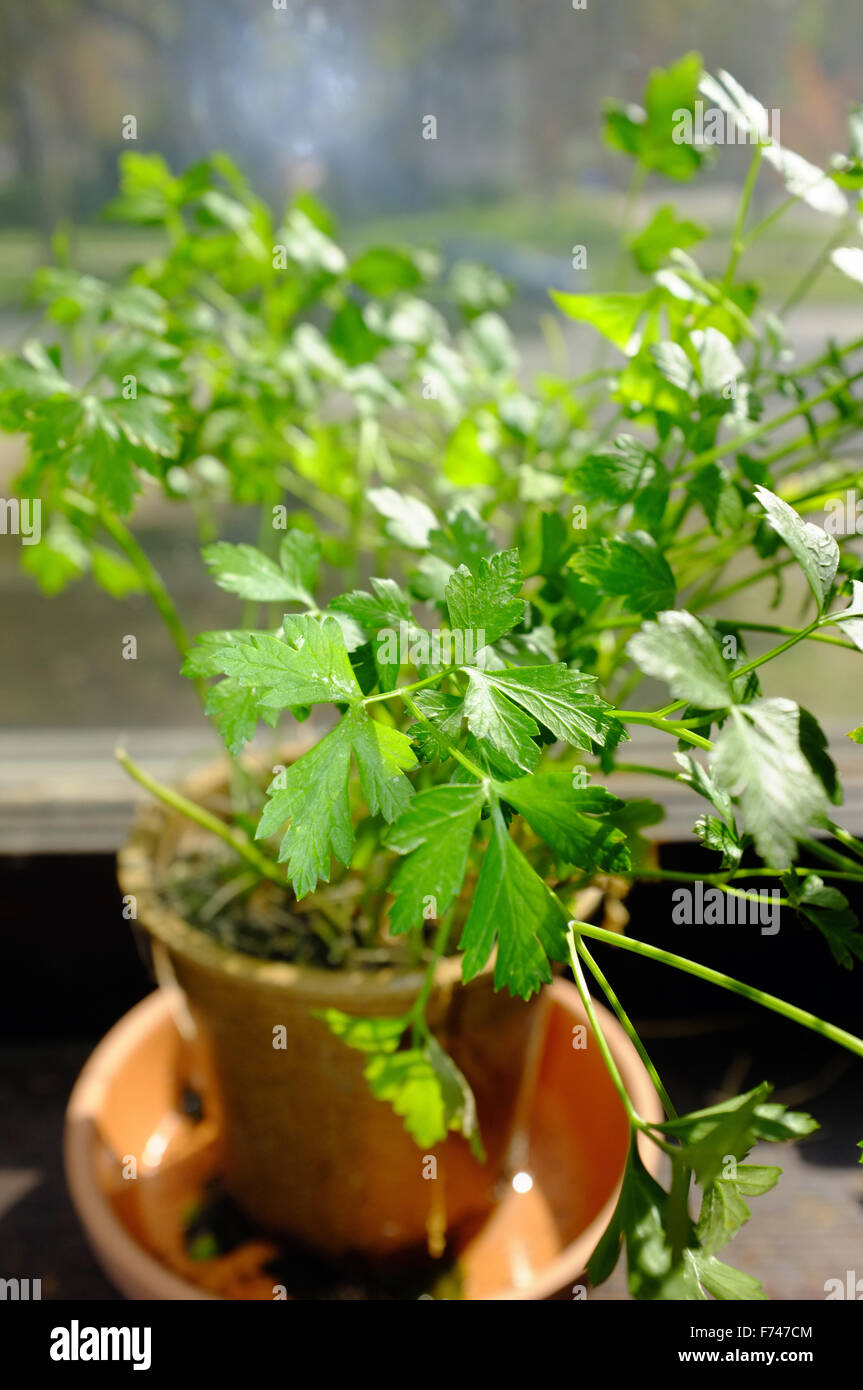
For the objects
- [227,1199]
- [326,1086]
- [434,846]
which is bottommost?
[227,1199]

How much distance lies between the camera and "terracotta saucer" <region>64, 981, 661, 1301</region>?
0.74 metres

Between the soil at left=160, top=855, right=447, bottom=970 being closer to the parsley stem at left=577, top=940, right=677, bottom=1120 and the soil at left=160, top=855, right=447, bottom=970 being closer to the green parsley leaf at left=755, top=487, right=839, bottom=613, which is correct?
the parsley stem at left=577, top=940, right=677, bottom=1120

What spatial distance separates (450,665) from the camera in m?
0.44

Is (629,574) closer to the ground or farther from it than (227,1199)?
farther from it

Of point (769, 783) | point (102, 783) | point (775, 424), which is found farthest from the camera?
point (102, 783)

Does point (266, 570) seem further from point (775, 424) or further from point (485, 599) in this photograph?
point (775, 424)

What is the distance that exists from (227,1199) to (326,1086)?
0.24 meters

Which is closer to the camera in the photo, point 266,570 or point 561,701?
point 561,701

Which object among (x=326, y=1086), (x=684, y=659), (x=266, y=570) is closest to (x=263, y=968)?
(x=326, y=1086)

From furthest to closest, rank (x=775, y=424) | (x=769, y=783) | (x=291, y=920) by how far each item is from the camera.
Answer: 1. (x=291, y=920)
2. (x=775, y=424)
3. (x=769, y=783)

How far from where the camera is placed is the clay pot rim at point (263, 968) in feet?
2.14

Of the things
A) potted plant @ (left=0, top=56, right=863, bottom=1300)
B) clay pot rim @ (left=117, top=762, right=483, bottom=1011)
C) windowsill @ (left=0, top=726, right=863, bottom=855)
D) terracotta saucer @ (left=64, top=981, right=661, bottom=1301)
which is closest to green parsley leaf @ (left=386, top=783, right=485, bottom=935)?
potted plant @ (left=0, top=56, right=863, bottom=1300)

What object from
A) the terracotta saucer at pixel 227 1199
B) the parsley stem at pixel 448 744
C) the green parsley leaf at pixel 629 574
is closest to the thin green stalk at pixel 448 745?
the parsley stem at pixel 448 744

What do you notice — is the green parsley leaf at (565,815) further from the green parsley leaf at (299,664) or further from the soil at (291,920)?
the soil at (291,920)
